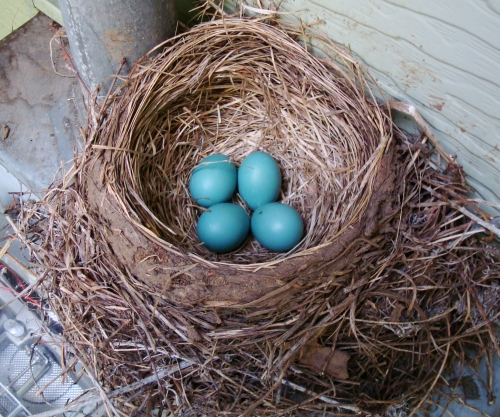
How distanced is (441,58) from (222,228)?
2.33 ft

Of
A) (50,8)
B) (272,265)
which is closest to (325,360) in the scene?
(272,265)

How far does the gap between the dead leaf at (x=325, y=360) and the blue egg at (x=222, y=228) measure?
0.39m

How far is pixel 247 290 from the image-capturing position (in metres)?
1.11

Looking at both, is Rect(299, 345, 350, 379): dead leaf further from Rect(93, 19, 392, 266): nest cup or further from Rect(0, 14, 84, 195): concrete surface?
Rect(0, 14, 84, 195): concrete surface

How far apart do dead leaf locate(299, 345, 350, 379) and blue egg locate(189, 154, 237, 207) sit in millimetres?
543

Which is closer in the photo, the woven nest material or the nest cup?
the woven nest material

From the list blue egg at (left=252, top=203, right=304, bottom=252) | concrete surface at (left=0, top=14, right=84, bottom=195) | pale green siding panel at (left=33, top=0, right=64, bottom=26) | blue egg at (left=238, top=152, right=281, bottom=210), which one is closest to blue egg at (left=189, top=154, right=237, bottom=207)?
blue egg at (left=238, top=152, right=281, bottom=210)

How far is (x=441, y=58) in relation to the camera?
1.15m

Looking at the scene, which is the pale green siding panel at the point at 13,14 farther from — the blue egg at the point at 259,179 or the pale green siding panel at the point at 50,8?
the blue egg at the point at 259,179

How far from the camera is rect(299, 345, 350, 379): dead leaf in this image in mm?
1185

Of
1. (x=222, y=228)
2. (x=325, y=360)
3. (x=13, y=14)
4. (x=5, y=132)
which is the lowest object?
(x=325, y=360)

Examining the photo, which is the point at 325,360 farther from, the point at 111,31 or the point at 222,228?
the point at 111,31

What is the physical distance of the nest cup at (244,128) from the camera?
1305 mm

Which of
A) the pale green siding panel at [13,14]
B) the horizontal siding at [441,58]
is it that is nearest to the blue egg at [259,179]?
the horizontal siding at [441,58]
